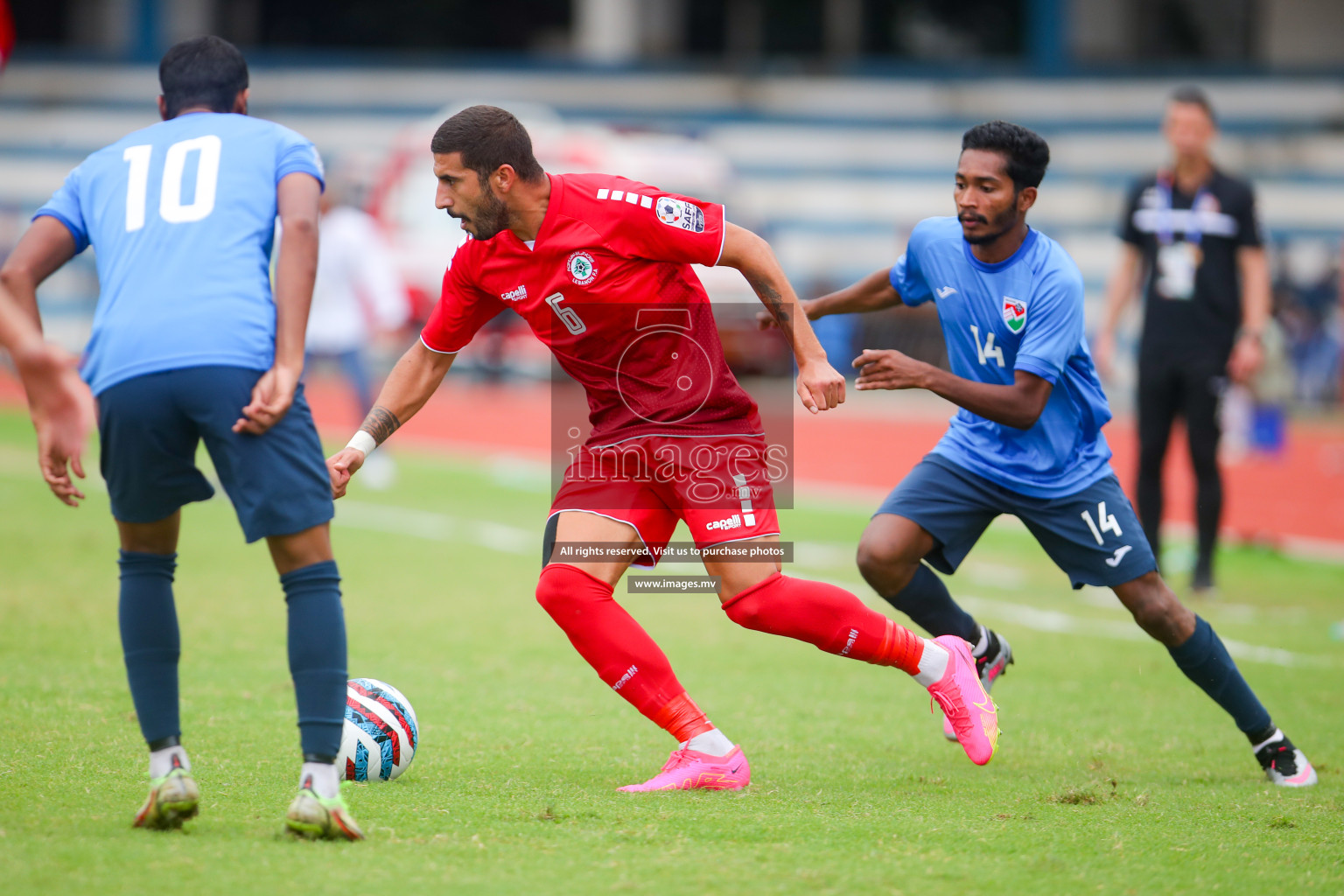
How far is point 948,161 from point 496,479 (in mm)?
19245

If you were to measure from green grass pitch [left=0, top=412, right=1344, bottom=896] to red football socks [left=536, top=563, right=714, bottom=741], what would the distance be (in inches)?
10.8

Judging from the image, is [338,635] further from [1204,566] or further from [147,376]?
[1204,566]

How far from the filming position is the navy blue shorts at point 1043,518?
4.89m

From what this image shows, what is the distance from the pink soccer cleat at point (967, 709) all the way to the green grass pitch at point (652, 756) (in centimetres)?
14

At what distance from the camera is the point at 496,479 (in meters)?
13.7

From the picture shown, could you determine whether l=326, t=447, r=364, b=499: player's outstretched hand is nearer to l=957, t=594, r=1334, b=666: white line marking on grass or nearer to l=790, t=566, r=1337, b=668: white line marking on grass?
l=790, t=566, r=1337, b=668: white line marking on grass

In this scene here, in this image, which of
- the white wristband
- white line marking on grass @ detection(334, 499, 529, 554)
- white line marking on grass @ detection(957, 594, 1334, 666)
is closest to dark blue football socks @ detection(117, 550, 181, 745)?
the white wristband

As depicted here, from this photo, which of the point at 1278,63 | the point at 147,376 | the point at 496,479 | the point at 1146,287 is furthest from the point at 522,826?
the point at 1278,63

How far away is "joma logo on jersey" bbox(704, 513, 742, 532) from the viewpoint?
4461mm

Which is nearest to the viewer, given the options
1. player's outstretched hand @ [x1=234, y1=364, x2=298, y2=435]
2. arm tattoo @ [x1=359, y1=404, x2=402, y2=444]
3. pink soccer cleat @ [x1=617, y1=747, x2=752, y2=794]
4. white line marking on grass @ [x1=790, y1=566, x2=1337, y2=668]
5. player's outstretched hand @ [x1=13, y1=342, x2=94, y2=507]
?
player's outstretched hand @ [x1=13, y1=342, x2=94, y2=507]

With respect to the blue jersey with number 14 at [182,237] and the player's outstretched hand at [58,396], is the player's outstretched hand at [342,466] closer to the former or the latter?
the blue jersey with number 14 at [182,237]

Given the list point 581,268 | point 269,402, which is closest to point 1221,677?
point 581,268

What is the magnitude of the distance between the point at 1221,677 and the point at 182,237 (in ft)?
11.8

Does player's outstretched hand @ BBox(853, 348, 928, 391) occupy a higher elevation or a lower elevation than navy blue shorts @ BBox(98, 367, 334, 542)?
higher
